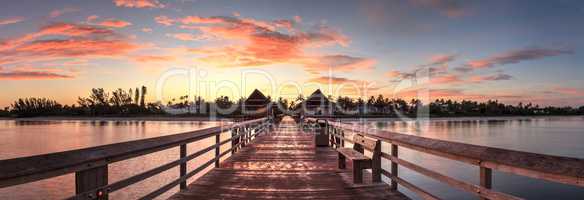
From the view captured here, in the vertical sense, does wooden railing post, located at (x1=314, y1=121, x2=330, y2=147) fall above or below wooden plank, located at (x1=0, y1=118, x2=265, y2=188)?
below

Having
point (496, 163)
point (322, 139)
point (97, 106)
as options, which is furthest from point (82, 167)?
point (97, 106)

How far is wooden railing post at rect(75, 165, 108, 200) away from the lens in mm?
2777

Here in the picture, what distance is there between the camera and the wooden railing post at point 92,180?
9.11 ft

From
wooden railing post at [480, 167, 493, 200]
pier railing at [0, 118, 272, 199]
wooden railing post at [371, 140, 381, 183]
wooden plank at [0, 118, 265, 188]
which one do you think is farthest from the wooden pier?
wooden railing post at [480, 167, 493, 200]

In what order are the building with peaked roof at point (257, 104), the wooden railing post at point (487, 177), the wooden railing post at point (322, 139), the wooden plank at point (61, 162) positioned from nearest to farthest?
the wooden plank at point (61, 162), the wooden railing post at point (487, 177), the wooden railing post at point (322, 139), the building with peaked roof at point (257, 104)

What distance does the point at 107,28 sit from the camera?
1906cm

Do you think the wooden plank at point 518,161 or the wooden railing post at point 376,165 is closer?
the wooden plank at point 518,161

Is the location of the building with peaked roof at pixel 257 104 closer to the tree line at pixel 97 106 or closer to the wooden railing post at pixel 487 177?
the wooden railing post at pixel 487 177

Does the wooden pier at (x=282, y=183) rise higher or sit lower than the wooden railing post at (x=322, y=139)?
lower

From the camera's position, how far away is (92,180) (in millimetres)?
2889

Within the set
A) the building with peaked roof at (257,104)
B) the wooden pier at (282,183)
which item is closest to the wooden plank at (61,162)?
the wooden pier at (282,183)

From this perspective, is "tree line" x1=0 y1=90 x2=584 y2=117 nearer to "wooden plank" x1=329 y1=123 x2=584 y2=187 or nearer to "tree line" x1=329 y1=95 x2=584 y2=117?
"tree line" x1=329 y1=95 x2=584 y2=117

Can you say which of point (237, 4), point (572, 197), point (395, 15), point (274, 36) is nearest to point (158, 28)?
point (274, 36)

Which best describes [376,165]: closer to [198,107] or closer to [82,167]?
[82,167]
